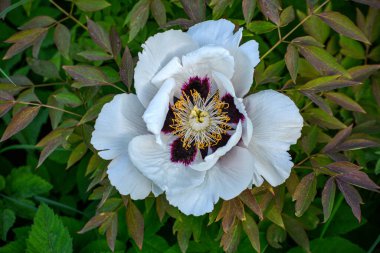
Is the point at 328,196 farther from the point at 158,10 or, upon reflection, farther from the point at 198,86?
the point at 158,10

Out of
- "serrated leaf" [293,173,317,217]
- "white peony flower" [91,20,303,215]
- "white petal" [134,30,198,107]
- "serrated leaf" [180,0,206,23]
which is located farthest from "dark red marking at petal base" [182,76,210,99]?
"serrated leaf" [293,173,317,217]

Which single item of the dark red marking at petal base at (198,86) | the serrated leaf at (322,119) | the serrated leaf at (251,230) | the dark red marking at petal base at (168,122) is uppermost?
the dark red marking at petal base at (198,86)

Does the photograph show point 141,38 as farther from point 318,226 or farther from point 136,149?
point 318,226

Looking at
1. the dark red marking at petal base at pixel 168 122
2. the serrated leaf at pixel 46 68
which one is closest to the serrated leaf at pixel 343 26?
the dark red marking at petal base at pixel 168 122

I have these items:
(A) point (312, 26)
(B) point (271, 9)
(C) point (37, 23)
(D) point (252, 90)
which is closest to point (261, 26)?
(B) point (271, 9)

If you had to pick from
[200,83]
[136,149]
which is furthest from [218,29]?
[136,149]

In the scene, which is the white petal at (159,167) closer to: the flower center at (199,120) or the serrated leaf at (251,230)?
the flower center at (199,120)

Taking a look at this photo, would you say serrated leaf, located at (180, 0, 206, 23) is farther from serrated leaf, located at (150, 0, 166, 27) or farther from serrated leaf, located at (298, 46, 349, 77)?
serrated leaf, located at (298, 46, 349, 77)
